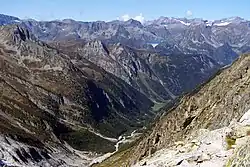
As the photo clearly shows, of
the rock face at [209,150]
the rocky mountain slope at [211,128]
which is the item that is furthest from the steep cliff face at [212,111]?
the rock face at [209,150]

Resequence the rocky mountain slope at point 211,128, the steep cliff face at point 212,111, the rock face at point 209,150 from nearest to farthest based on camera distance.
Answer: the rock face at point 209,150 < the rocky mountain slope at point 211,128 < the steep cliff face at point 212,111

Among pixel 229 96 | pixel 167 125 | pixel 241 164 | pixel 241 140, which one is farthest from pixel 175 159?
pixel 167 125

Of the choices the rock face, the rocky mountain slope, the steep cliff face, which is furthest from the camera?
the steep cliff face

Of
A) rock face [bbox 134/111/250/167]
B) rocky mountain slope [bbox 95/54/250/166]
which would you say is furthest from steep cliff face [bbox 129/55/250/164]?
rock face [bbox 134/111/250/167]

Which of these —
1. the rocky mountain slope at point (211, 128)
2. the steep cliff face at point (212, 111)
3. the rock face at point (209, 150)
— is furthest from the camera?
the steep cliff face at point (212, 111)

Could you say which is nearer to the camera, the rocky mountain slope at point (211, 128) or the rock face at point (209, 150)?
the rock face at point (209, 150)

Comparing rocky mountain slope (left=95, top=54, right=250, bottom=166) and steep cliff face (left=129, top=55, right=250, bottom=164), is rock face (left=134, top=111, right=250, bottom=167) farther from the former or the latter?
steep cliff face (left=129, top=55, right=250, bottom=164)

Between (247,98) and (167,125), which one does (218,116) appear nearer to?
(247,98)

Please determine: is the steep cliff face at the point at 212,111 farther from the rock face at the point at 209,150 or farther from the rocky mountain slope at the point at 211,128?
the rock face at the point at 209,150

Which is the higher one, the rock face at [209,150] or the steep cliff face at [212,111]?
the rock face at [209,150]
